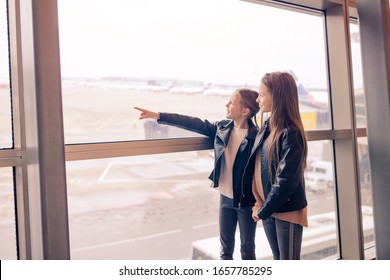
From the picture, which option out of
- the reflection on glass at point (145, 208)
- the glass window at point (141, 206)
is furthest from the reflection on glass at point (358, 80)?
the glass window at point (141, 206)

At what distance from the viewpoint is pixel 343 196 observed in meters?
2.47

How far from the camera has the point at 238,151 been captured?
69.2 inches

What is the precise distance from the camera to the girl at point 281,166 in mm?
1629

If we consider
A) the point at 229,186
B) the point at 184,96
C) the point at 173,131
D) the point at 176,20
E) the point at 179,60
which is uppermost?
the point at 176,20

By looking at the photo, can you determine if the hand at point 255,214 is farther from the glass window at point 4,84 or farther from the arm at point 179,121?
the glass window at point 4,84

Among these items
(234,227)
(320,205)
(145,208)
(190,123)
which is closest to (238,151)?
(190,123)

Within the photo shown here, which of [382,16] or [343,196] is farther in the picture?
[343,196]

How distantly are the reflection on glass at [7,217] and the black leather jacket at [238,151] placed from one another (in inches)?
30.3

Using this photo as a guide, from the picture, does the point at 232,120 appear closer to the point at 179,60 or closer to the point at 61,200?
the point at 179,60

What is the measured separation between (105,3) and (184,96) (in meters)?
0.67

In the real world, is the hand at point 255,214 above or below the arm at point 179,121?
below

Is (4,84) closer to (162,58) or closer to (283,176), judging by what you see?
(162,58)

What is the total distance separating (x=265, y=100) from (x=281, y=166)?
1.19 feet
